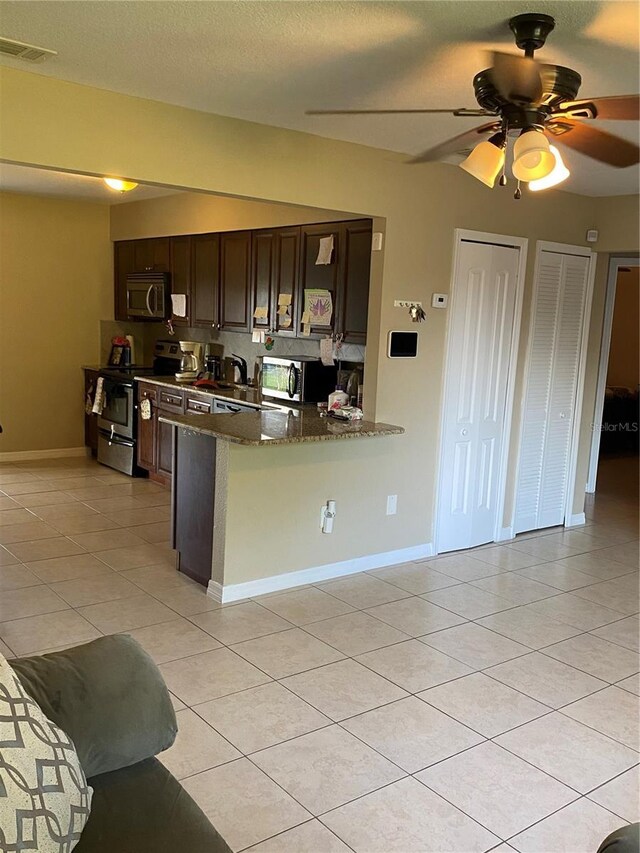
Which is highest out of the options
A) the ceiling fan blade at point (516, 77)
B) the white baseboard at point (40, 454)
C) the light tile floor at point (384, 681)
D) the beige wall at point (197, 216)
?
the beige wall at point (197, 216)

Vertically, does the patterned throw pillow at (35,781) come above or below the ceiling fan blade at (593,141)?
below

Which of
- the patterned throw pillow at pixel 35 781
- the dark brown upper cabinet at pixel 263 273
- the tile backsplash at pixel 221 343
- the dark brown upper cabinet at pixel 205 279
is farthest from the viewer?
the dark brown upper cabinet at pixel 205 279

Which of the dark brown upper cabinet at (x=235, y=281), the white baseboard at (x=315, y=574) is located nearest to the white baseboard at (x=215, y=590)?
the white baseboard at (x=315, y=574)

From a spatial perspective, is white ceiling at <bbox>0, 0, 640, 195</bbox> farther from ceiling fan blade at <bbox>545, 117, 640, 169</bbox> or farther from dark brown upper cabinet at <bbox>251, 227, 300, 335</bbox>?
dark brown upper cabinet at <bbox>251, 227, 300, 335</bbox>

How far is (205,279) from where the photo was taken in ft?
19.9

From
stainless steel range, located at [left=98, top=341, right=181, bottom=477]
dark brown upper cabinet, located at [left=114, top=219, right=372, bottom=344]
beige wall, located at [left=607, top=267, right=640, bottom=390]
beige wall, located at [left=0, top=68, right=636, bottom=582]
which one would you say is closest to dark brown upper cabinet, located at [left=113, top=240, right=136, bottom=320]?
dark brown upper cabinet, located at [left=114, top=219, right=372, bottom=344]

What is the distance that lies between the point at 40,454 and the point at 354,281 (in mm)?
4036

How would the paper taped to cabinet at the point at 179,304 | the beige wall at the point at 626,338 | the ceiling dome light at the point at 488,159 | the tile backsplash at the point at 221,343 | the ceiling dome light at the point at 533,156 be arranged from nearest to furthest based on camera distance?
1. the ceiling dome light at the point at 533,156
2. the ceiling dome light at the point at 488,159
3. the tile backsplash at the point at 221,343
4. the paper taped to cabinet at the point at 179,304
5. the beige wall at the point at 626,338

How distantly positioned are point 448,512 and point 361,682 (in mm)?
1925

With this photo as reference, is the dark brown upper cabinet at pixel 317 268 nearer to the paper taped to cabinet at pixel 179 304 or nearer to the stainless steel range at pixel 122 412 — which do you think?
the paper taped to cabinet at pixel 179 304

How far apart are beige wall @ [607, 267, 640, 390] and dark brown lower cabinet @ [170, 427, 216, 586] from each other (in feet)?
25.2

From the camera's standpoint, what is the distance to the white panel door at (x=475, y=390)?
15.1 ft

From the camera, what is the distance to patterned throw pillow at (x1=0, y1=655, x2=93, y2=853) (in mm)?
1293

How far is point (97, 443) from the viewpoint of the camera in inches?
277
